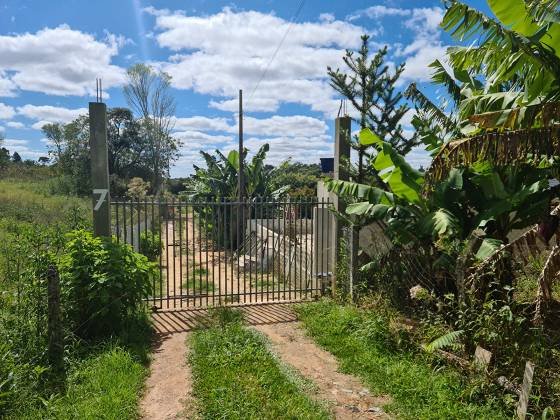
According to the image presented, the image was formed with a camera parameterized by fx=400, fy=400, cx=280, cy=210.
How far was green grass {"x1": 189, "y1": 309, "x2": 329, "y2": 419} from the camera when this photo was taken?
3758 mm

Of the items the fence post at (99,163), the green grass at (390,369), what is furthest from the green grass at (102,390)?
the green grass at (390,369)

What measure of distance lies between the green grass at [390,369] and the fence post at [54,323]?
3.22 m

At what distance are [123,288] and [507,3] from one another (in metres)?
5.48

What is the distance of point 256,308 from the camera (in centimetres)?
722

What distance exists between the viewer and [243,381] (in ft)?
14.0

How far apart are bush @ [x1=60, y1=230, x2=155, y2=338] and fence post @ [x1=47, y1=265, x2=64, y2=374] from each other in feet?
2.25

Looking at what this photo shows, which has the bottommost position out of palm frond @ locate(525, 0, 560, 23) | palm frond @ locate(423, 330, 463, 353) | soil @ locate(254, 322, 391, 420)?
soil @ locate(254, 322, 391, 420)

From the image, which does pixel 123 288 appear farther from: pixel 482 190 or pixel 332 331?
pixel 482 190

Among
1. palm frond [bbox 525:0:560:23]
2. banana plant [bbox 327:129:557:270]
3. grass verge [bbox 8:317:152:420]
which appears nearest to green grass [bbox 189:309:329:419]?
grass verge [bbox 8:317:152:420]

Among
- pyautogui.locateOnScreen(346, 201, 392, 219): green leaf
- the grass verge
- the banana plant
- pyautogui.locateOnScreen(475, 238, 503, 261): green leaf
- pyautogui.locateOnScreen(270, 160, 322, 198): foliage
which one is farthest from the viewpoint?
pyautogui.locateOnScreen(270, 160, 322, 198): foliage

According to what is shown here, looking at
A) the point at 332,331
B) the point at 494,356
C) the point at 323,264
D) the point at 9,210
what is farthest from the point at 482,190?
the point at 9,210

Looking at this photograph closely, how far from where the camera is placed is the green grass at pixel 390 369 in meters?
3.78

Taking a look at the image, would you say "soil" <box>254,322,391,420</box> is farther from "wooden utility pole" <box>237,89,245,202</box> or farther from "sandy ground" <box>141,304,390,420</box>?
"wooden utility pole" <box>237,89,245,202</box>

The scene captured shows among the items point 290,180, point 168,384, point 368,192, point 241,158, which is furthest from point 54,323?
point 290,180
